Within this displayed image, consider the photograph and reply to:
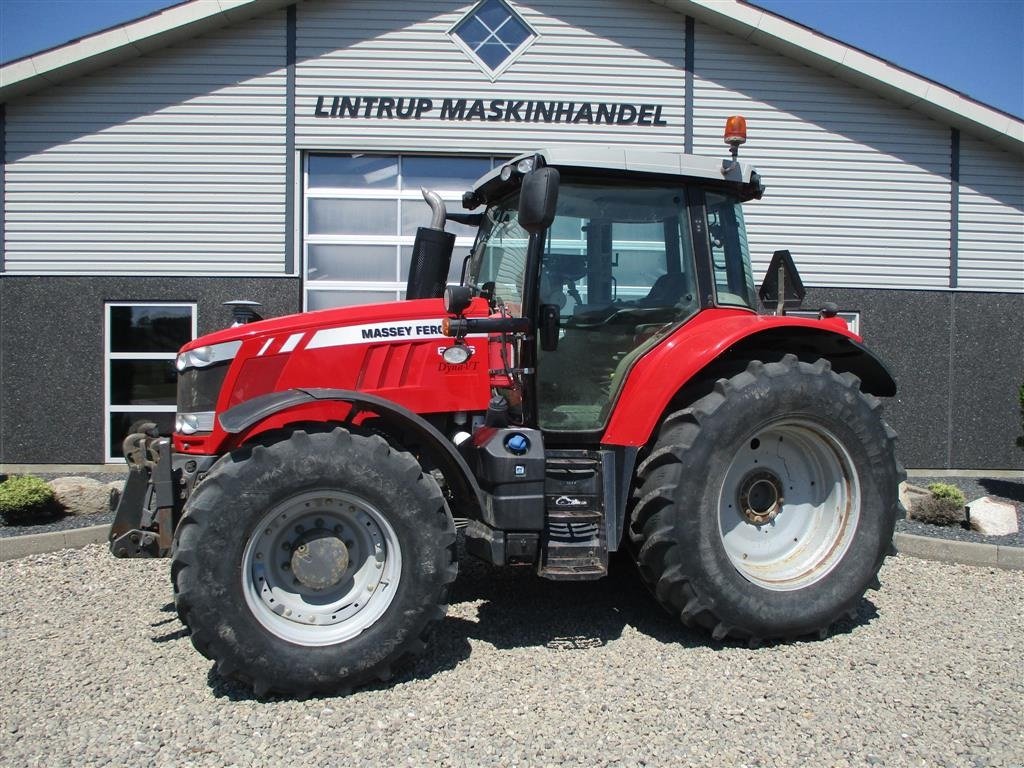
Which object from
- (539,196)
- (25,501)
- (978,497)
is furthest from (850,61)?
(25,501)

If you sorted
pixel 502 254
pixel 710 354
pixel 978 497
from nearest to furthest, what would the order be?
pixel 710 354, pixel 502 254, pixel 978 497

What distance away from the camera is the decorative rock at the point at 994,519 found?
6152 mm

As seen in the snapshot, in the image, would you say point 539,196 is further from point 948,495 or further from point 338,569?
point 948,495

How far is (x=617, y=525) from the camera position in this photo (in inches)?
155

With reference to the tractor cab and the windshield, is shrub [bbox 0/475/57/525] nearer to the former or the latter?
the windshield

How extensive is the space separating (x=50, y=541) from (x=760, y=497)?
5077 millimetres

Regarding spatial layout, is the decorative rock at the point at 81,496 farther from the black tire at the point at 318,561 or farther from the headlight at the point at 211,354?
the black tire at the point at 318,561

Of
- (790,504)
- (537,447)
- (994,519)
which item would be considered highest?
(537,447)

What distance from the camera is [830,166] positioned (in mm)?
9438

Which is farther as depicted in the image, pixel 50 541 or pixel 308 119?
pixel 308 119

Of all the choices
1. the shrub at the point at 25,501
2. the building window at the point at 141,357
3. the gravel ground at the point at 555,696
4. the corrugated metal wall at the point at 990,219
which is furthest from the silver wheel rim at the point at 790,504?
the building window at the point at 141,357

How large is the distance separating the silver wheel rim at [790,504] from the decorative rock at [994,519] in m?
2.88

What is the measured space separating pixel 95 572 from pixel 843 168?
8.99m

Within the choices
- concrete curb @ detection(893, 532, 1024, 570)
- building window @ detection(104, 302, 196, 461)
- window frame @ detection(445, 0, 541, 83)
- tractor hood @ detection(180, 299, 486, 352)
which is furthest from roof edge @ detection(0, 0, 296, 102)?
concrete curb @ detection(893, 532, 1024, 570)
